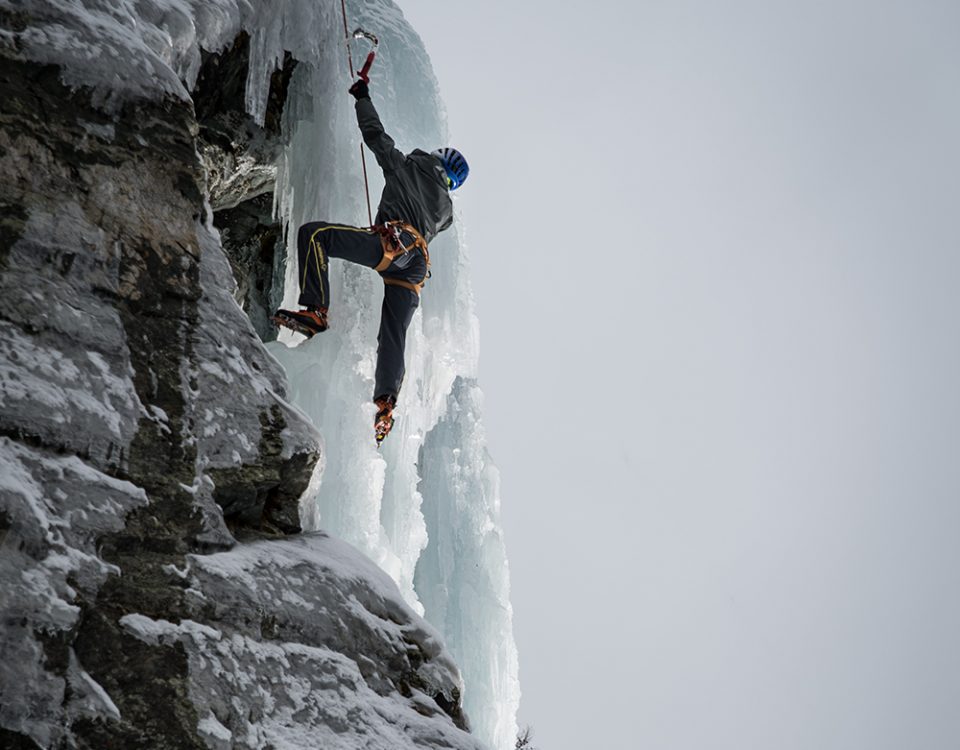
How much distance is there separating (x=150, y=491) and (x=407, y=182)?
2928mm

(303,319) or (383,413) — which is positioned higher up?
(303,319)

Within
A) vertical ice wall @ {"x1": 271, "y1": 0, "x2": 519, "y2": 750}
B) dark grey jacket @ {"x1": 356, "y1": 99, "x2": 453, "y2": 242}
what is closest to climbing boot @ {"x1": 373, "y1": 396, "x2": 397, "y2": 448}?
vertical ice wall @ {"x1": 271, "y1": 0, "x2": 519, "y2": 750}

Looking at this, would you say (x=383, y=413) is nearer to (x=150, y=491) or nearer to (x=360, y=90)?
(x=360, y=90)

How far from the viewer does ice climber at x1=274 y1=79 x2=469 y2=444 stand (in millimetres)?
4250

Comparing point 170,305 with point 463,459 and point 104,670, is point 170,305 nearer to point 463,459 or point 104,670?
point 104,670

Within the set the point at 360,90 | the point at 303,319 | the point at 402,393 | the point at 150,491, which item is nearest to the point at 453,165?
the point at 360,90

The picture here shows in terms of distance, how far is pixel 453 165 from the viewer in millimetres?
5039

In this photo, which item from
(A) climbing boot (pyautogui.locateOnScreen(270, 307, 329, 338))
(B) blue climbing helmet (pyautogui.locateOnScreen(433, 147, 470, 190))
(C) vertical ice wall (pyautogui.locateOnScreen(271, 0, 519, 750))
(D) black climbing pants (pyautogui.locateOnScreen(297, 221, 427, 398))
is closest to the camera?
(A) climbing boot (pyautogui.locateOnScreen(270, 307, 329, 338))

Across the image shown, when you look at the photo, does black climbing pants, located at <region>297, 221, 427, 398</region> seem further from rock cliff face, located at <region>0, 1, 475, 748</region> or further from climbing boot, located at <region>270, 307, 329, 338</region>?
rock cliff face, located at <region>0, 1, 475, 748</region>

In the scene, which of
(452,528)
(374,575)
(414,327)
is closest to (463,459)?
(452,528)

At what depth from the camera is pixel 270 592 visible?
252 centimetres

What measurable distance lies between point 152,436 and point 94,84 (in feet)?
4.30

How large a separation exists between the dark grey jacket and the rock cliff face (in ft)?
5.67

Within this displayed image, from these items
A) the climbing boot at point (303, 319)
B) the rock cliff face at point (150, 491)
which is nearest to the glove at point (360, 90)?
the climbing boot at point (303, 319)
